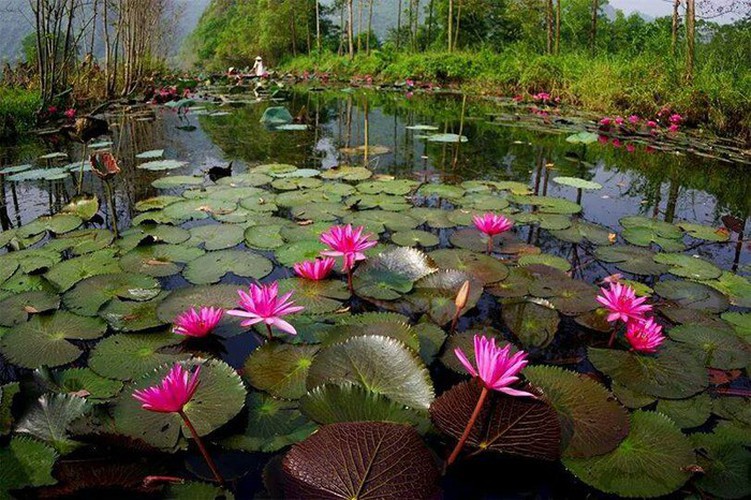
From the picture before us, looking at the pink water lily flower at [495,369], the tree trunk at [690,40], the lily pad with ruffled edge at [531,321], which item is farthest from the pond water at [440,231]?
the tree trunk at [690,40]

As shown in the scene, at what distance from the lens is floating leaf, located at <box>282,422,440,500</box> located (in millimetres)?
954

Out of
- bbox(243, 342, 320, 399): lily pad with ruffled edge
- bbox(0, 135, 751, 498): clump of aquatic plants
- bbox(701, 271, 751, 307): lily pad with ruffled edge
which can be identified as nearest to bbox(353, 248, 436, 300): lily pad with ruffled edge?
bbox(0, 135, 751, 498): clump of aquatic plants

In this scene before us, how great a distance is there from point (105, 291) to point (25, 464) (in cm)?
105

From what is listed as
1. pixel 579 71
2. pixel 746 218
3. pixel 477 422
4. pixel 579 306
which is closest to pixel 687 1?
pixel 579 71

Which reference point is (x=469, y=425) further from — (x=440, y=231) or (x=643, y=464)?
(x=440, y=231)

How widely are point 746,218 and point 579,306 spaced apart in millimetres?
2352

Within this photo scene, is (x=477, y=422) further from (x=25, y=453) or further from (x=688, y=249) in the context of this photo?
(x=688, y=249)

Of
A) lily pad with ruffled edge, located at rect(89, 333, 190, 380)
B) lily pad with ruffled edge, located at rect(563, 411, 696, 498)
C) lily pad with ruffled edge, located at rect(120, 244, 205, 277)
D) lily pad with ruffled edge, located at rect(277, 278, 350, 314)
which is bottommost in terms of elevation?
lily pad with ruffled edge, located at rect(563, 411, 696, 498)

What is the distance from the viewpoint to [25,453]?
1123 millimetres

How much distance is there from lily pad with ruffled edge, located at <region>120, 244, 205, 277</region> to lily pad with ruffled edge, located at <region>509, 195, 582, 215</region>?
2.31 meters

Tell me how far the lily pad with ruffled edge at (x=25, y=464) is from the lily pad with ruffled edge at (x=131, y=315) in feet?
2.08

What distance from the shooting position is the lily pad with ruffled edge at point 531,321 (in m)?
1.76

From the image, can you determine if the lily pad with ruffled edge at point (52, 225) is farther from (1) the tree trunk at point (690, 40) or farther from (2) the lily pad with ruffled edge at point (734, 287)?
(1) the tree trunk at point (690, 40)

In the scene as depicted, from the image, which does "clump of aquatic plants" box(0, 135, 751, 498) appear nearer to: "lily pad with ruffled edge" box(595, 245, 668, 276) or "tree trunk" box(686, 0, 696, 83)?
"lily pad with ruffled edge" box(595, 245, 668, 276)
